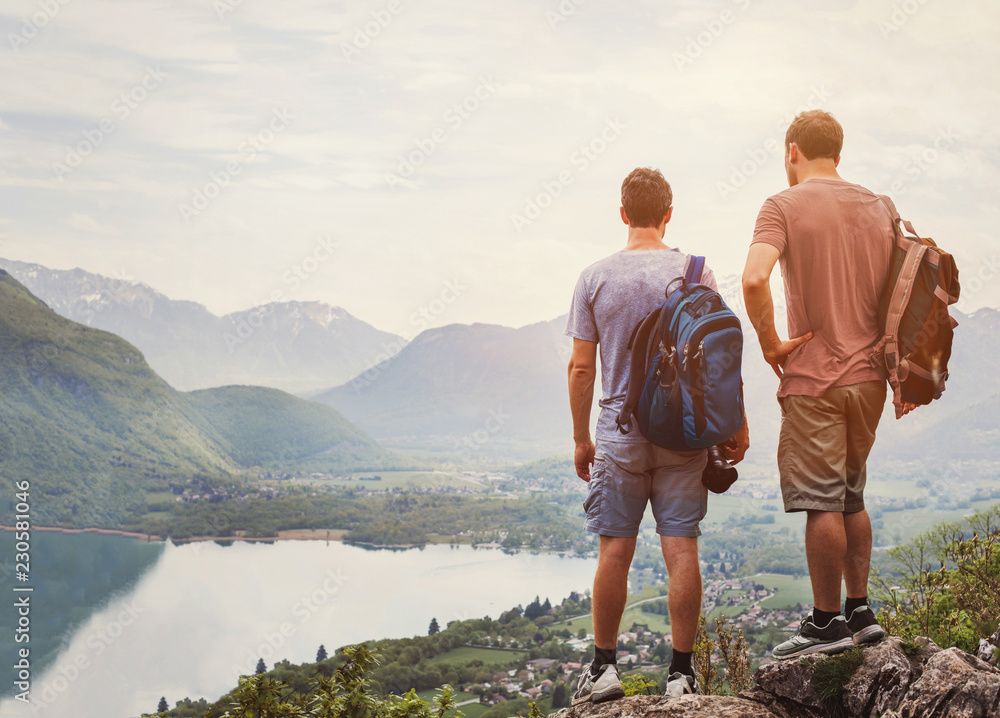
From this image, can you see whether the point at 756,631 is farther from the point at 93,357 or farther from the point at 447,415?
the point at 447,415

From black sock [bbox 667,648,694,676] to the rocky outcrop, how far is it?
108 mm

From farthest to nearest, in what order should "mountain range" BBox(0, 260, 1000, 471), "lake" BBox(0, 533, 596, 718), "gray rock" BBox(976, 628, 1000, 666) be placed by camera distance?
"mountain range" BBox(0, 260, 1000, 471) < "lake" BBox(0, 533, 596, 718) < "gray rock" BBox(976, 628, 1000, 666)

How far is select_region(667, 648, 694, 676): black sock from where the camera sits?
318cm

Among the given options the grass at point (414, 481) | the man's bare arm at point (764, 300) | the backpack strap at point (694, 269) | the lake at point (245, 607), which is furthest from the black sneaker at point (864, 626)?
the grass at point (414, 481)

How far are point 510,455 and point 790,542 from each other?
3489 inches

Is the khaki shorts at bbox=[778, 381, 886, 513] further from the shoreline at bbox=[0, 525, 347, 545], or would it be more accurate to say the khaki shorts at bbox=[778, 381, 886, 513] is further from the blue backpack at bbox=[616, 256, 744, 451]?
the shoreline at bbox=[0, 525, 347, 545]

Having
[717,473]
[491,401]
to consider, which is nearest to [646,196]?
[717,473]

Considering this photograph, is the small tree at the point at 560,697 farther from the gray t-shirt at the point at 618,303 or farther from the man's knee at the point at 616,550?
the gray t-shirt at the point at 618,303

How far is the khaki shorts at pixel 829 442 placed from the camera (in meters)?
3.09

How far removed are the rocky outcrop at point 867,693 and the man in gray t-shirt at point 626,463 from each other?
3.9 inches

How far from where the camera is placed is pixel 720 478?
10.3 ft

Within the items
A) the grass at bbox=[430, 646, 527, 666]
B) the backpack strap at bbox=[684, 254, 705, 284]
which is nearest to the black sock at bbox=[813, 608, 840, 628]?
the backpack strap at bbox=[684, 254, 705, 284]

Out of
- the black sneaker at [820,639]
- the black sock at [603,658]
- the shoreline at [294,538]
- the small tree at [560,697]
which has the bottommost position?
the shoreline at [294,538]

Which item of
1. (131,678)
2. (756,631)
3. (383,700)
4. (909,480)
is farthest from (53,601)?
(909,480)
